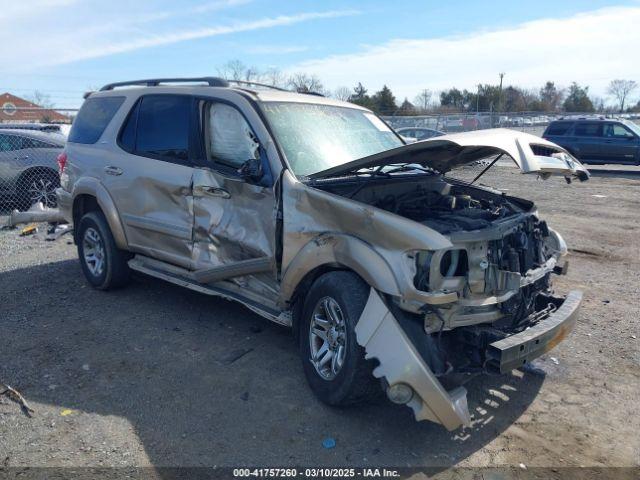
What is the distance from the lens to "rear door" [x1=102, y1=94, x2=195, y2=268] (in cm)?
492

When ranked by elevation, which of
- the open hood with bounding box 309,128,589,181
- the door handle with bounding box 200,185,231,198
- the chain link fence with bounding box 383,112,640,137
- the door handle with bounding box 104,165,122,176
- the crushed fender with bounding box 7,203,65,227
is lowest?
the crushed fender with bounding box 7,203,65,227

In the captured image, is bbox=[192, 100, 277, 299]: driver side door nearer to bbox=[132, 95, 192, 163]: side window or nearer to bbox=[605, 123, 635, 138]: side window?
bbox=[132, 95, 192, 163]: side window

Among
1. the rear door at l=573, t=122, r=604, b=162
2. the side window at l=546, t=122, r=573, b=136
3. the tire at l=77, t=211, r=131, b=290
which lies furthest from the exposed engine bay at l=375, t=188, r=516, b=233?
the side window at l=546, t=122, r=573, b=136

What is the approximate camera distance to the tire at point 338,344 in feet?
11.3

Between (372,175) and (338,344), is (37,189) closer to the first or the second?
(372,175)

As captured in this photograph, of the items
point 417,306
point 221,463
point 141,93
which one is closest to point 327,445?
point 221,463

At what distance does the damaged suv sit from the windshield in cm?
2

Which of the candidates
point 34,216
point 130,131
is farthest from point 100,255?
point 34,216

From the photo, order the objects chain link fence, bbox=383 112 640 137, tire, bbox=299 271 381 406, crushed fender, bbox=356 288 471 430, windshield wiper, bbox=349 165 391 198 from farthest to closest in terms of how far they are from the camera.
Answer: chain link fence, bbox=383 112 640 137 < windshield wiper, bbox=349 165 391 198 < tire, bbox=299 271 381 406 < crushed fender, bbox=356 288 471 430

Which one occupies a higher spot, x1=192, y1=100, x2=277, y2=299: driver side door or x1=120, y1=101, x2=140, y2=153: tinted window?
x1=120, y1=101, x2=140, y2=153: tinted window

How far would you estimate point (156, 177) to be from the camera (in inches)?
201

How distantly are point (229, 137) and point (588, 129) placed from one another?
18481 millimetres

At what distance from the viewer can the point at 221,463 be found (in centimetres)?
321

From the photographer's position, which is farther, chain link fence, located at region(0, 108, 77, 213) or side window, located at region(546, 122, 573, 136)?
side window, located at region(546, 122, 573, 136)
